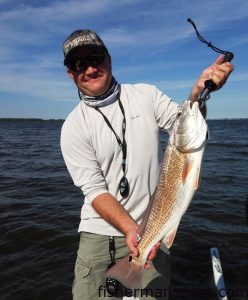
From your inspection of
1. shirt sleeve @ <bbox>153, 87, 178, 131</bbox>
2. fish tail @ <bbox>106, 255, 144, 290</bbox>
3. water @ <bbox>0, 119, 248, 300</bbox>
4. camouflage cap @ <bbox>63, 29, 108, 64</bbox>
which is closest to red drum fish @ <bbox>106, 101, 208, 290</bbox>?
fish tail @ <bbox>106, 255, 144, 290</bbox>

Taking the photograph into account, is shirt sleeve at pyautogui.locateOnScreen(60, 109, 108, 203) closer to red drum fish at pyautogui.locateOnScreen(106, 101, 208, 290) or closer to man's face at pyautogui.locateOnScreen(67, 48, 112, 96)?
man's face at pyautogui.locateOnScreen(67, 48, 112, 96)

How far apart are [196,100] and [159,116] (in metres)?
1.10

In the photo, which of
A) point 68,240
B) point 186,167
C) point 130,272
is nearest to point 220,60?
point 186,167

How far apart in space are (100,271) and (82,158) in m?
1.42

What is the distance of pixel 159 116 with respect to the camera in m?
4.42

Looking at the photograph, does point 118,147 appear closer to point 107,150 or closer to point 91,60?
point 107,150

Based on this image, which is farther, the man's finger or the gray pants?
the gray pants

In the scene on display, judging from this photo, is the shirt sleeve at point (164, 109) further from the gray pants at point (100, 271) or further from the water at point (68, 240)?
the water at point (68, 240)

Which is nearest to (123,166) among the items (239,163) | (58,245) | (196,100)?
(196,100)

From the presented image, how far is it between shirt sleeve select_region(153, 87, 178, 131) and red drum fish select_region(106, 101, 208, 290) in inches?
32.5

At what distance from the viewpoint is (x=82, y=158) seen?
447 cm

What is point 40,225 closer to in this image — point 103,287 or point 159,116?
point 103,287

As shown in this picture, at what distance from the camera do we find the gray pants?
4539mm

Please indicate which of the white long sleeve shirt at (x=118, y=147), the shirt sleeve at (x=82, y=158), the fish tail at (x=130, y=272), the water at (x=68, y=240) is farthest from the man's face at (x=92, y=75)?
the water at (x=68, y=240)
